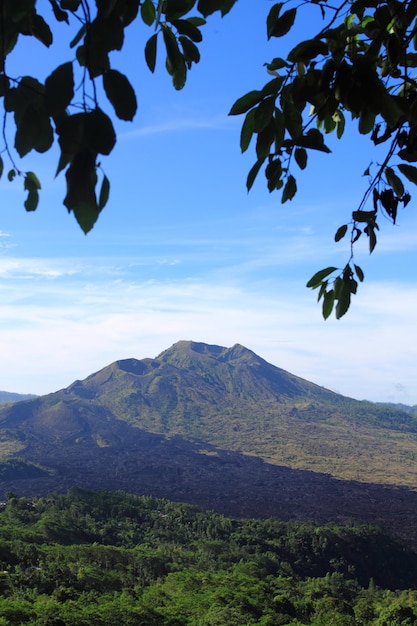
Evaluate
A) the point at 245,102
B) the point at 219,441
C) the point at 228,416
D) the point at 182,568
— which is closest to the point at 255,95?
the point at 245,102

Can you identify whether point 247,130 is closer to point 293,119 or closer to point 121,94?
point 293,119

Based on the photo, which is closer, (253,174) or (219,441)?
(253,174)

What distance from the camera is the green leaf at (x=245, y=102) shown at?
0.92m

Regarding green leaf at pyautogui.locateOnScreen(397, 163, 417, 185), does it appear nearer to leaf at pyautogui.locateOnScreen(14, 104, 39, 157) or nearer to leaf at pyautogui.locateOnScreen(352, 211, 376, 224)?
leaf at pyautogui.locateOnScreen(352, 211, 376, 224)

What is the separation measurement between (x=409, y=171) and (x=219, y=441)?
3058 inches

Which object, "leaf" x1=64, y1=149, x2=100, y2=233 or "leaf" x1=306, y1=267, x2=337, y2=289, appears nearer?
"leaf" x1=64, y1=149, x2=100, y2=233

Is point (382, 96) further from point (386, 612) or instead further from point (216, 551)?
point (216, 551)

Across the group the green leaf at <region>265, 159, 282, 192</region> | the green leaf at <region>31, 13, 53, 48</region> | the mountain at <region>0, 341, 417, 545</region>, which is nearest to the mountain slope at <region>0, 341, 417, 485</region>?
the mountain at <region>0, 341, 417, 545</region>

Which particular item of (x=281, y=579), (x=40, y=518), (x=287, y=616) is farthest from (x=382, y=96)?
(x=40, y=518)

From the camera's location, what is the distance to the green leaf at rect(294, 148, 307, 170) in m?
1.10

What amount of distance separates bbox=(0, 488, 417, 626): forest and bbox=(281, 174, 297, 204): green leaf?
583 inches

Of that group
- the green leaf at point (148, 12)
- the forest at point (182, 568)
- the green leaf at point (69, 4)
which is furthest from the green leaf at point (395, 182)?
the forest at point (182, 568)

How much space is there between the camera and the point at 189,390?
9719 centimetres

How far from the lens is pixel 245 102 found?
3.04 ft
